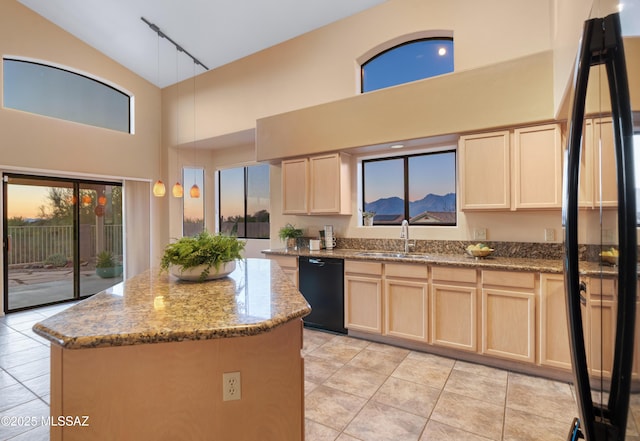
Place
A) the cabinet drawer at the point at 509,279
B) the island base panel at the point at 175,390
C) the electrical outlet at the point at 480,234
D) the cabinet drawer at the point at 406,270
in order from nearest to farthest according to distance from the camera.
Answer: the island base panel at the point at 175,390
the cabinet drawer at the point at 509,279
the cabinet drawer at the point at 406,270
the electrical outlet at the point at 480,234

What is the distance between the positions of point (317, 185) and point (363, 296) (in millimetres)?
1555

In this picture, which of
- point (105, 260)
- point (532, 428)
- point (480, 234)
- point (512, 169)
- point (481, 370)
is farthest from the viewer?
point (105, 260)

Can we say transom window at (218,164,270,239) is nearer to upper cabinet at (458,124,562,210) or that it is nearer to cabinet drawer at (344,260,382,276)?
cabinet drawer at (344,260,382,276)

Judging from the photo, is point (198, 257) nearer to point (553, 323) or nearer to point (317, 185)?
point (317, 185)

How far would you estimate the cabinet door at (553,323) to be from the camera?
8.17 feet

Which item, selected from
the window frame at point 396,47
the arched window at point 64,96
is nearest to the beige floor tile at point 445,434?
the window frame at point 396,47

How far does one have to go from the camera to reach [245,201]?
6016 millimetres

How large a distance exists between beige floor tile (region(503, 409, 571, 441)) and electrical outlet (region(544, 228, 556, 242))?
1.60 m

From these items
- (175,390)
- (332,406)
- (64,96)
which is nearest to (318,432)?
(332,406)

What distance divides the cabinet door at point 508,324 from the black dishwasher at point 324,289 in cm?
148

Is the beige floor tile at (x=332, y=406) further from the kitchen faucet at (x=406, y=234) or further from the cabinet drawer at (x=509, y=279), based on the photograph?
the kitchen faucet at (x=406, y=234)

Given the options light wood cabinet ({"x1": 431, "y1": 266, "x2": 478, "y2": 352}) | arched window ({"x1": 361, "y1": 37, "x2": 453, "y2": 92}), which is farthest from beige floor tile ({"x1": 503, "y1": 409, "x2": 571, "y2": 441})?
arched window ({"x1": 361, "y1": 37, "x2": 453, "y2": 92})

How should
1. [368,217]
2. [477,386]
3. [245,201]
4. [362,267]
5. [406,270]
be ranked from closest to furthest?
[477,386], [406,270], [362,267], [368,217], [245,201]

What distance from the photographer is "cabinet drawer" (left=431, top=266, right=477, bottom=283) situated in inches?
112
